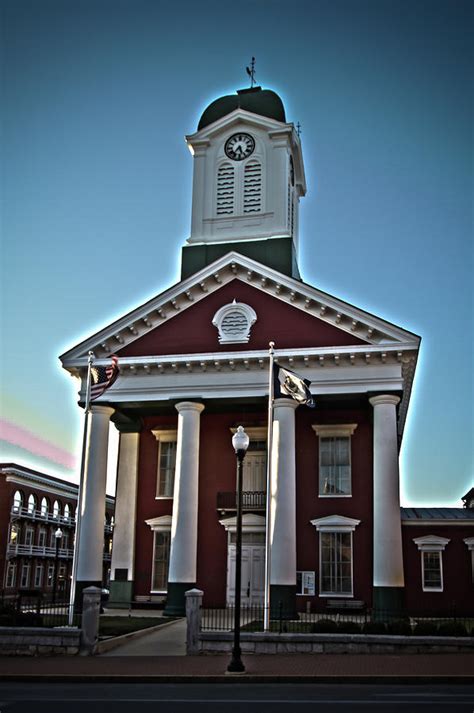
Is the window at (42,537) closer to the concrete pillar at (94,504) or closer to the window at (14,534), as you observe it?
the window at (14,534)

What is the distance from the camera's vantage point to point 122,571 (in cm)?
3469

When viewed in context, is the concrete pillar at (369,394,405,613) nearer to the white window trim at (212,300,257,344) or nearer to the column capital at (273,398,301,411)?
the column capital at (273,398,301,411)

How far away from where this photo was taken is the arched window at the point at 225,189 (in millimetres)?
38778

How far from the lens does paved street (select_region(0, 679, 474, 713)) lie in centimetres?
1305

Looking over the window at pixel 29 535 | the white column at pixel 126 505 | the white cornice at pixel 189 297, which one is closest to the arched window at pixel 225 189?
the white cornice at pixel 189 297

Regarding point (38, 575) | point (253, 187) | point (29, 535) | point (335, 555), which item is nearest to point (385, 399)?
point (335, 555)

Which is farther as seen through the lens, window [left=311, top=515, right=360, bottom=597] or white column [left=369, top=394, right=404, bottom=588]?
window [left=311, top=515, right=360, bottom=597]

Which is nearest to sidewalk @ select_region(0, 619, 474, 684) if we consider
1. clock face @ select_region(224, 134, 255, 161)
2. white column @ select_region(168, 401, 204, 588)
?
white column @ select_region(168, 401, 204, 588)

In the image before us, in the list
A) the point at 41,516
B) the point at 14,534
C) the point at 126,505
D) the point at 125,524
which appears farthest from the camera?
the point at 41,516

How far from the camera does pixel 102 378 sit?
27.1 meters

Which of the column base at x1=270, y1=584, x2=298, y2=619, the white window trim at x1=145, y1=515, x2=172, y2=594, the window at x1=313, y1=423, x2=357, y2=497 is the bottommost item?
the column base at x1=270, y1=584, x2=298, y2=619

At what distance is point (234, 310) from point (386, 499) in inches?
386

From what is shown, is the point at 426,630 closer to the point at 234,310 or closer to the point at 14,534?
the point at 234,310

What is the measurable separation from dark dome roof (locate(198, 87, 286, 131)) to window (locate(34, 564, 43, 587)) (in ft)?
171
